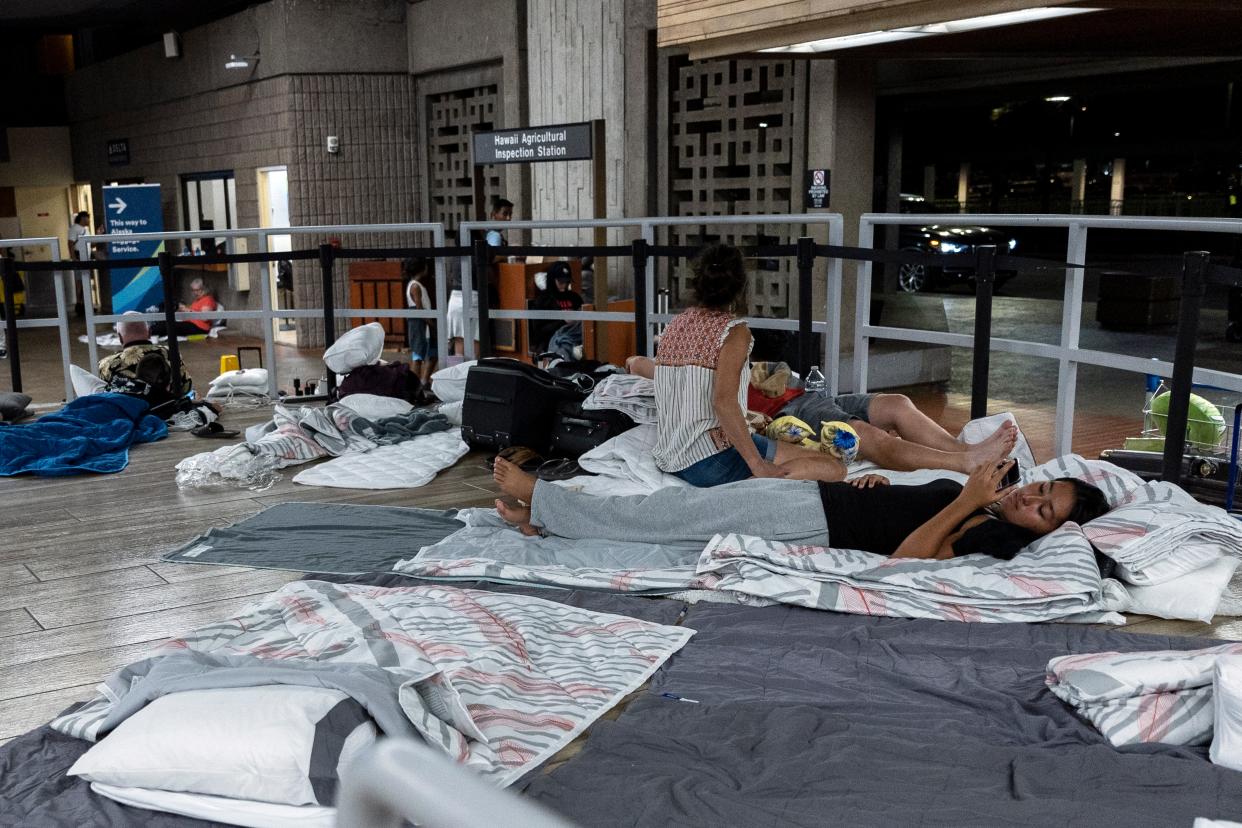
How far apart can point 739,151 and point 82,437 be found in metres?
5.48

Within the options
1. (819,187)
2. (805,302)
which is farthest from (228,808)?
(819,187)

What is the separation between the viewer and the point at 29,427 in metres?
6.64

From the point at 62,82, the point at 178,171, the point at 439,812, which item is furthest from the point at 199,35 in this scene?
the point at 439,812

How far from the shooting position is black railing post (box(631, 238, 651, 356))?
7074mm

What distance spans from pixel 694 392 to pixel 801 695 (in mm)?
1889

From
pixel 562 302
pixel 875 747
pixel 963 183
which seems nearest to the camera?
pixel 875 747

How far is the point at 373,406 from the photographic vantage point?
6945 millimetres

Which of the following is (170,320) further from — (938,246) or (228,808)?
(938,246)

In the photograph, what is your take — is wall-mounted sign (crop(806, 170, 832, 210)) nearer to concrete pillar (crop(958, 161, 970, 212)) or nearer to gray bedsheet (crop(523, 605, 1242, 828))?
gray bedsheet (crop(523, 605, 1242, 828))

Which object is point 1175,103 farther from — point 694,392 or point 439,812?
point 439,812

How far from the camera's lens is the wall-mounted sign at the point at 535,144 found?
8945 millimetres

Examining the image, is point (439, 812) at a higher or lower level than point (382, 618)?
higher

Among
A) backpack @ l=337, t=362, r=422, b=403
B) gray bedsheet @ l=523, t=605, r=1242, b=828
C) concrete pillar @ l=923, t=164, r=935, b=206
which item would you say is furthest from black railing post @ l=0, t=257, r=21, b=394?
concrete pillar @ l=923, t=164, r=935, b=206

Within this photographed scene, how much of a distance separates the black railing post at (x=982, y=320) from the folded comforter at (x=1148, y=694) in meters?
2.48
